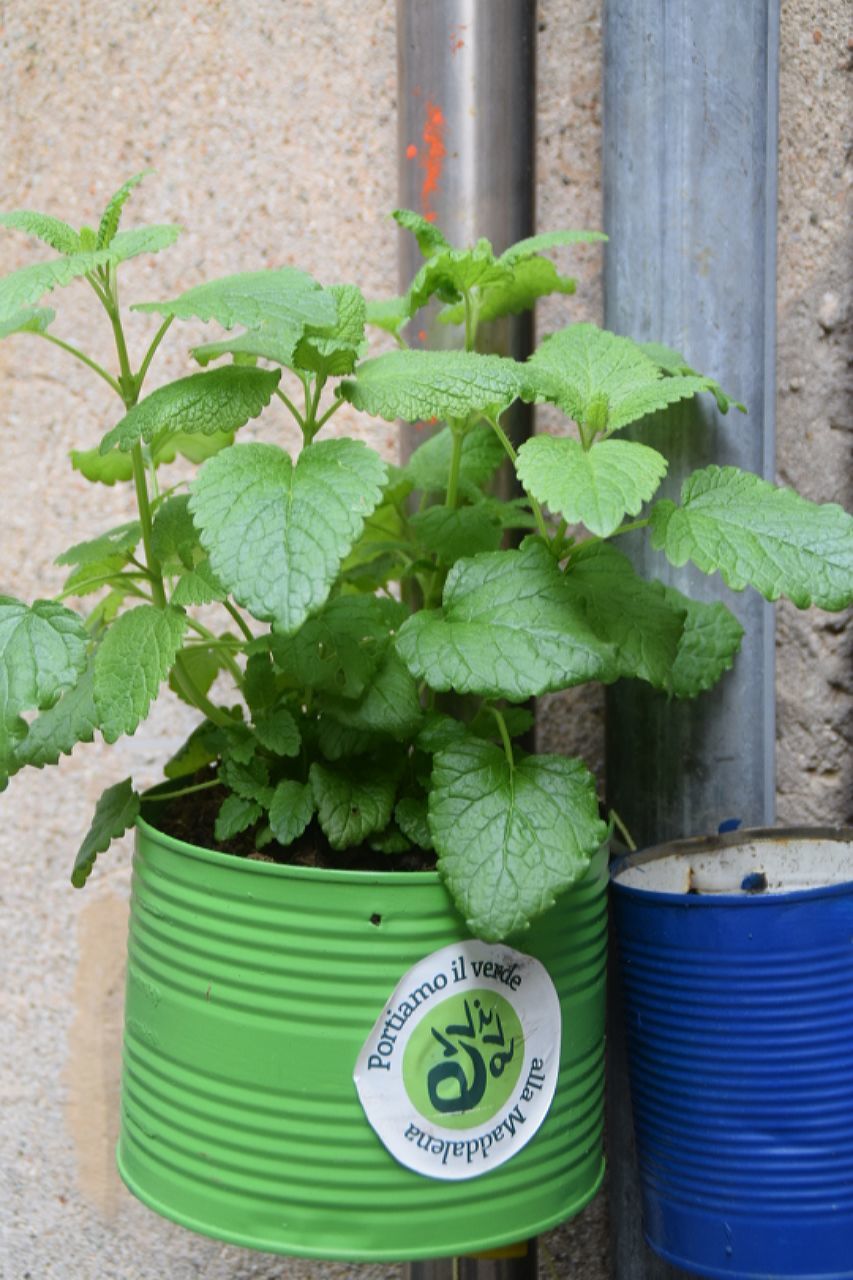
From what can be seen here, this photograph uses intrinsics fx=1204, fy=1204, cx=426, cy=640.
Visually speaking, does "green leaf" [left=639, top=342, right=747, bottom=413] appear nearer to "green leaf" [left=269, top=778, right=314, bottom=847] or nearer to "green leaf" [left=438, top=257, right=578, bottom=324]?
"green leaf" [left=438, top=257, right=578, bottom=324]

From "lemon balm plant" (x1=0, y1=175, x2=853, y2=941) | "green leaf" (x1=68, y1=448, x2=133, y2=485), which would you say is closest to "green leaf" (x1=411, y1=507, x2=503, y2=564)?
"lemon balm plant" (x1=0, y1=175, x2=853, y2=941)

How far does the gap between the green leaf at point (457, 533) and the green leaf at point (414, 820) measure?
154 mm

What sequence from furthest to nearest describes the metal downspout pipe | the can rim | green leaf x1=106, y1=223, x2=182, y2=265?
the metal downspout pipe, the can rim, green leaf x1=106, y1=223, x2=182, y2=265

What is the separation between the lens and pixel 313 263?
101cm

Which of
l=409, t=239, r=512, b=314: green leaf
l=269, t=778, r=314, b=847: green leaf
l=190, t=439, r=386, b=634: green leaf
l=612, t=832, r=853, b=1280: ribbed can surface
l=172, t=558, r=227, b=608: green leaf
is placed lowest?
l=612, t=832, r=853, b=1280: ribbed can surface

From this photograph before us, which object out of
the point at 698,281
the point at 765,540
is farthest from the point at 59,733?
the point at 698,281

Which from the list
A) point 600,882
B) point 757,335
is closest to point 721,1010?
point 600,882

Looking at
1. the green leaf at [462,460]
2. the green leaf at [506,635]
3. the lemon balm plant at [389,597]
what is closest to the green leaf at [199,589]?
the lemon balm plant at [389,597]

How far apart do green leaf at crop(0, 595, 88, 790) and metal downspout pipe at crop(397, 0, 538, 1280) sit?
40cm

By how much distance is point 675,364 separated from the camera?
0.81 meters

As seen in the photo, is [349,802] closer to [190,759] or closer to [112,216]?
[190,759]

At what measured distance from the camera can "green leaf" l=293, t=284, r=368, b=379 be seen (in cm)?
67

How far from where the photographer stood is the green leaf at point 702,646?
801mm

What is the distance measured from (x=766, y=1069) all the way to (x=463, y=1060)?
0.20m
